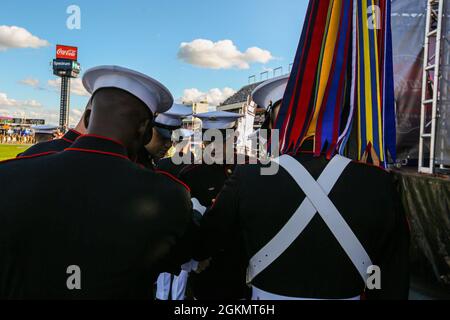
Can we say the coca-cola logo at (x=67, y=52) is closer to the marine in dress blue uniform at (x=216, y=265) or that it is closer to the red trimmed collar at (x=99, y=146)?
the marine in dress blue uniform at (x=216, y=265)

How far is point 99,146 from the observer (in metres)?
1.28

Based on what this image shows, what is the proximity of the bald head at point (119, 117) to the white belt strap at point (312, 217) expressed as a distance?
67 centimetres

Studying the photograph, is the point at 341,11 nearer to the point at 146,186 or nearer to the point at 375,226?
the point at 375,226

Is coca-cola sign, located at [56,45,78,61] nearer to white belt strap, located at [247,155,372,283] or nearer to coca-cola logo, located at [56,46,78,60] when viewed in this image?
coca-cola logo, located at [56,46,78,60]

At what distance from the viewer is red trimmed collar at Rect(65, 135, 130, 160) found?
50.3 inches

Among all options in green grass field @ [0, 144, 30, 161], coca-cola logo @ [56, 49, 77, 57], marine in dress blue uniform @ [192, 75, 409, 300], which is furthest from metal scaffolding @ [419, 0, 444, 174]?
coca-cola logo @ [56, 49, 77, 57]

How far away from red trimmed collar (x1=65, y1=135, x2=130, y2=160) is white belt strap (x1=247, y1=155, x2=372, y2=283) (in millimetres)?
707

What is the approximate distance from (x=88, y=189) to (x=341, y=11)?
150 cm

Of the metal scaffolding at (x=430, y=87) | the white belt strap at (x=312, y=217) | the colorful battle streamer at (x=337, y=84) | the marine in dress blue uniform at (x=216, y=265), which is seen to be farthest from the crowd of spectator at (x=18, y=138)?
the white belt strap at (x=312, y=217)

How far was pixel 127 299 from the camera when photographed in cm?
122

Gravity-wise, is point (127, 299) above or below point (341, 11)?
below

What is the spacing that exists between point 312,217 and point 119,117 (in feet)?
2.90
